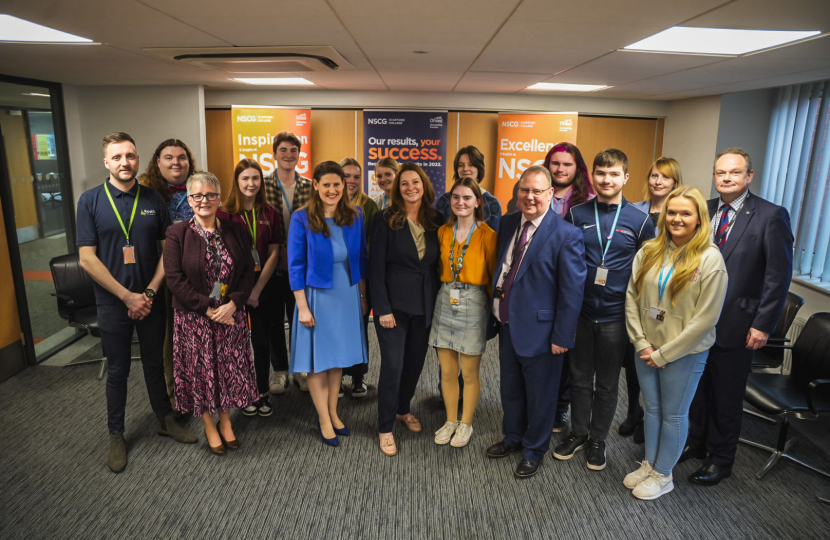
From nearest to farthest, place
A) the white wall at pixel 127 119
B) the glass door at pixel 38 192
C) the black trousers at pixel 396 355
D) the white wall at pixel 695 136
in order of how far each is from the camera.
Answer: the black trousers at pixel 396 355
the glass door at pixel 38 192
the white wall at pixel 127 119
the white wall at pixel 695 136

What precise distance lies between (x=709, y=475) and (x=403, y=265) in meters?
2.13

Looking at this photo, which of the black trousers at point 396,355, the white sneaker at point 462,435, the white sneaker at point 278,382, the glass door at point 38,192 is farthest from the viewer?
the glass door at point 38,192

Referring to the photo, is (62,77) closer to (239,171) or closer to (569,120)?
Answer: (239,171)

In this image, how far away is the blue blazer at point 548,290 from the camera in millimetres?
2564

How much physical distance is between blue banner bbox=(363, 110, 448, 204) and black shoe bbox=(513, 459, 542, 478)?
413 cm

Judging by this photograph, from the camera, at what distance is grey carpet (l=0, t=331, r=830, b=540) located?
97.0 inches

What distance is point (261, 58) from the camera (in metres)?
3.57

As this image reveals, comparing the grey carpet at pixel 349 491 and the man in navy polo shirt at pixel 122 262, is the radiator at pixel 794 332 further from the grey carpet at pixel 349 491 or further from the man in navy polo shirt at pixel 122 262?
the man in navy polo shirt at pixel 122 262

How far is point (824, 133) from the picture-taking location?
437 centimetres

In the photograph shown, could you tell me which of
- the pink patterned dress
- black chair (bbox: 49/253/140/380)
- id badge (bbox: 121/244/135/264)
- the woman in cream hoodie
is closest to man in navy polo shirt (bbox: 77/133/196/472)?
id badge (bbox: 121/244/135/264)

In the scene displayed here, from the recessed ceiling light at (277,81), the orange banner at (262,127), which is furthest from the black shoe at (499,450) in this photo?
the orange banner at (262,127)

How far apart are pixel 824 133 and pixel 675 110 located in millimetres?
2062

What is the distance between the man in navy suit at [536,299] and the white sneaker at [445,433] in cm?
50

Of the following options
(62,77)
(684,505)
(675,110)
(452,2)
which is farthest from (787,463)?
(62,77)
